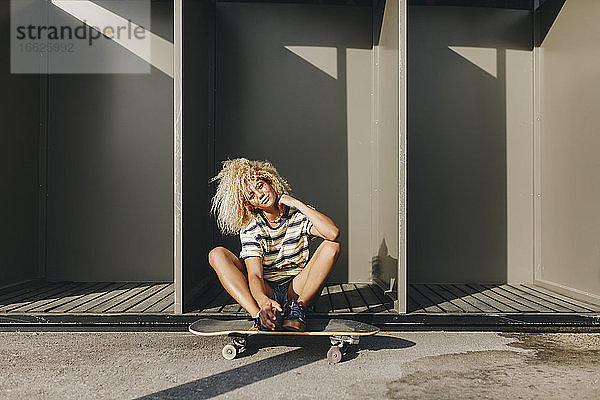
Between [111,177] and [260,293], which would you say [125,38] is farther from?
[260,293]

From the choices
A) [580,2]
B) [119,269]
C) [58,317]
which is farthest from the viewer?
[119,269]

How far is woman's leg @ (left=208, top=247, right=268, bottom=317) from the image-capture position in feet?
9.57

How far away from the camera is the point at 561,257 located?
4098 mm

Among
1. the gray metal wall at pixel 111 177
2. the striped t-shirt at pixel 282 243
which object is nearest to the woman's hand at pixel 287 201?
the striped t-shirt at pixel 282 243

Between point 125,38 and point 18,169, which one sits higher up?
point 125,38

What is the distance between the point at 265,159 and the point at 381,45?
46.4 inches

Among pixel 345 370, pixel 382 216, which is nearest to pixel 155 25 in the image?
pixel 382 216

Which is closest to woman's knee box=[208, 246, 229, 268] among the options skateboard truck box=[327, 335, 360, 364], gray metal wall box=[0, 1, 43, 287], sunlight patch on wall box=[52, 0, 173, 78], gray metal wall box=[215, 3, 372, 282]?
skateboard truck box=[327, 335, 360, 364]

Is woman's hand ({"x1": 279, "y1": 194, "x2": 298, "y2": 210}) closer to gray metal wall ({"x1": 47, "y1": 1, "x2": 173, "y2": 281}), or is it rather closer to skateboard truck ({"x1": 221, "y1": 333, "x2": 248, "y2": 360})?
skateboard truck ({"x1": 221, "y1": 333, "x2": 248, "y2": 360})

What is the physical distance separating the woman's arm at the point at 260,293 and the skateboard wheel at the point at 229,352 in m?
0.22

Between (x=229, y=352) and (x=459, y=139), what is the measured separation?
2.56 metres

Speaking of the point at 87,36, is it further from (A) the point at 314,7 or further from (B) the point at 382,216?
(B) the point at 382,216

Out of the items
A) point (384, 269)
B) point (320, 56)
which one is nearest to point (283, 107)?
point (320, 56)

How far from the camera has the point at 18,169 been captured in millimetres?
4152
